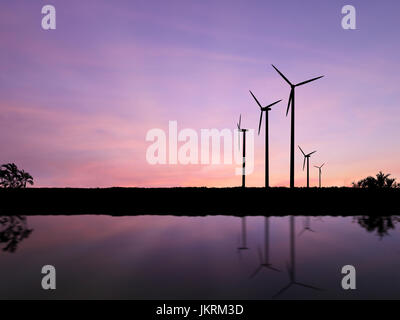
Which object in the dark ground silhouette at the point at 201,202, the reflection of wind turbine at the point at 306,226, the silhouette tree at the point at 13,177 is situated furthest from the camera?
the silhouette tree at the point at 13,177

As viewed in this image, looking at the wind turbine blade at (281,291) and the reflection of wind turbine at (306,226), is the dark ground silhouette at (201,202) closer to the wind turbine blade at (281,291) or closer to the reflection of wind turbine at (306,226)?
the reflection of wind turbine at (306,226)

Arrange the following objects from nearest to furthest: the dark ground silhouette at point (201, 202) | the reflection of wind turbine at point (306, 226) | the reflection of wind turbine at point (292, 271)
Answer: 1. the reflection of wind turbine at point (292, 271)
2. the reflection of wind turbine at point (306, 226)
3. the dark ground silhouette at point (201, 202)

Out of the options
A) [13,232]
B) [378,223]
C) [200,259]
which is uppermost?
[200,259]

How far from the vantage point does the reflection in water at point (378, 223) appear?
25.6 meters

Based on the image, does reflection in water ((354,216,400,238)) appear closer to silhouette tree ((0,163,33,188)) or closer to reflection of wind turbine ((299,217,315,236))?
reflection of wind turbine ((299,217,315,236))

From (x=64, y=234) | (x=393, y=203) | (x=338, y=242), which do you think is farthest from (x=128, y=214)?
(x=393, y=203)

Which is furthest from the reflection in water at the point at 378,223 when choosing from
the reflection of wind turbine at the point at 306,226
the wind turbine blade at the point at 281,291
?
the wind turbine blade at the point at 281,291

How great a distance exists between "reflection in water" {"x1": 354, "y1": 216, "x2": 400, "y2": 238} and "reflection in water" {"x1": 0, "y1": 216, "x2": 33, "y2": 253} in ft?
71.9

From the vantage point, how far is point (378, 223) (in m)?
29.8

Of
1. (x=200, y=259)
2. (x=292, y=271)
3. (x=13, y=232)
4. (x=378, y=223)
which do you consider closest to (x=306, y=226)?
(x=378, y=223)

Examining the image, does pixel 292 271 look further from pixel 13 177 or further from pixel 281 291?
pixel 13 177

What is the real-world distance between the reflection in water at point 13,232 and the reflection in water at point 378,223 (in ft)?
71.9

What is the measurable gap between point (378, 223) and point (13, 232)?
27.6m

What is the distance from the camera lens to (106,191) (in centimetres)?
5100
